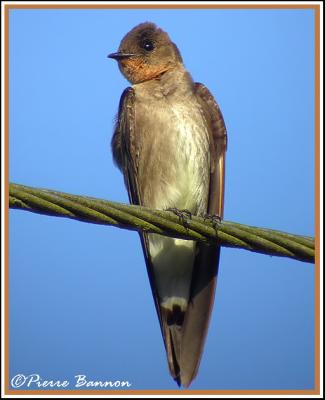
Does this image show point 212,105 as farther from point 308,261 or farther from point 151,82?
point 308,261

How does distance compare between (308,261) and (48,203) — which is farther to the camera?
(308,261)

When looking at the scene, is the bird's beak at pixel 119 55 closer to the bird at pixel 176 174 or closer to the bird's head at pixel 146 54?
the bird's head at pixel 146 54

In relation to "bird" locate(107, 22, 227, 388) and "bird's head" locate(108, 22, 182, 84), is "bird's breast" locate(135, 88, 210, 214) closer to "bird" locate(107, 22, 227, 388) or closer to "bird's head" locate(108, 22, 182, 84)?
"bird" locate(107, 22, 227, 388)

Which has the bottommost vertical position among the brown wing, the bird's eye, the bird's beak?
the brown wing

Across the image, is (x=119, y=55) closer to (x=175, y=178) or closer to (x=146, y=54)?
(x=146, y=54)

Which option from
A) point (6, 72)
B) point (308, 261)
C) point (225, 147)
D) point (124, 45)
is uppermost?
point (124, 45)

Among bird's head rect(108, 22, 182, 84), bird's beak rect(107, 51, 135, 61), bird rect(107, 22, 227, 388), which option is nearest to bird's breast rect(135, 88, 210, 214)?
bird rect(107, 22, 227, 388)

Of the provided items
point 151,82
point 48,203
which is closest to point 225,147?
point 151,82
